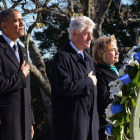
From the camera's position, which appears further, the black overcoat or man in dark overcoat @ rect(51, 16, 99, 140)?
Answer: the black overcoat

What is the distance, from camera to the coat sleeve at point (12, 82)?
13.0ft

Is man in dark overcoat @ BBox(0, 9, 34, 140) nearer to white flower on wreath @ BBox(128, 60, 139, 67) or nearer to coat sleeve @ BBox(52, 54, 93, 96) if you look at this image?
coat sleeve @ BBox(52, 54, 93, 96)

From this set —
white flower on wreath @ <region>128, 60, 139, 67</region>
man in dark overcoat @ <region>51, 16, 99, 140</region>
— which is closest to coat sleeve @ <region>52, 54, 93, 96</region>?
man in dark overcoat @ <region>51, 16, 99, 140</region>

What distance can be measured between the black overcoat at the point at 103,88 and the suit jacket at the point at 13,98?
853mm

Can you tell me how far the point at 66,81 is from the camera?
13.4ft

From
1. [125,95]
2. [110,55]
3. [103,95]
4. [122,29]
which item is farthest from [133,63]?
[122,29]

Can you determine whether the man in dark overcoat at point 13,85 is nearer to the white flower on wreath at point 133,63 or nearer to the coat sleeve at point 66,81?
the coat sleeve at point 66,81

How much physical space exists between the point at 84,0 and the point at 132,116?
28.0 feet

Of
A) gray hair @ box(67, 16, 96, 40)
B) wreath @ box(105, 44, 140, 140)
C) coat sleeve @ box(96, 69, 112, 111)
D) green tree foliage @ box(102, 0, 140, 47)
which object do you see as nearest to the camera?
wreath @ box(105, 44, 140, 140)

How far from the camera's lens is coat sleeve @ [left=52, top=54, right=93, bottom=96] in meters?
4.05

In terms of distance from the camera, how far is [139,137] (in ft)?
8.89

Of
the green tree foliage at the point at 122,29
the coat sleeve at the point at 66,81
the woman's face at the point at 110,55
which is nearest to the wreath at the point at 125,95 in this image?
the coat sleeve at the point at 66,81

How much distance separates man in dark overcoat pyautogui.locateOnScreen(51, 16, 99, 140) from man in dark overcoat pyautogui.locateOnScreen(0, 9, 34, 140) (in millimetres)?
297

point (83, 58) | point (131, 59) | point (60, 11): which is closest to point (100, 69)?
point (83, 58)
